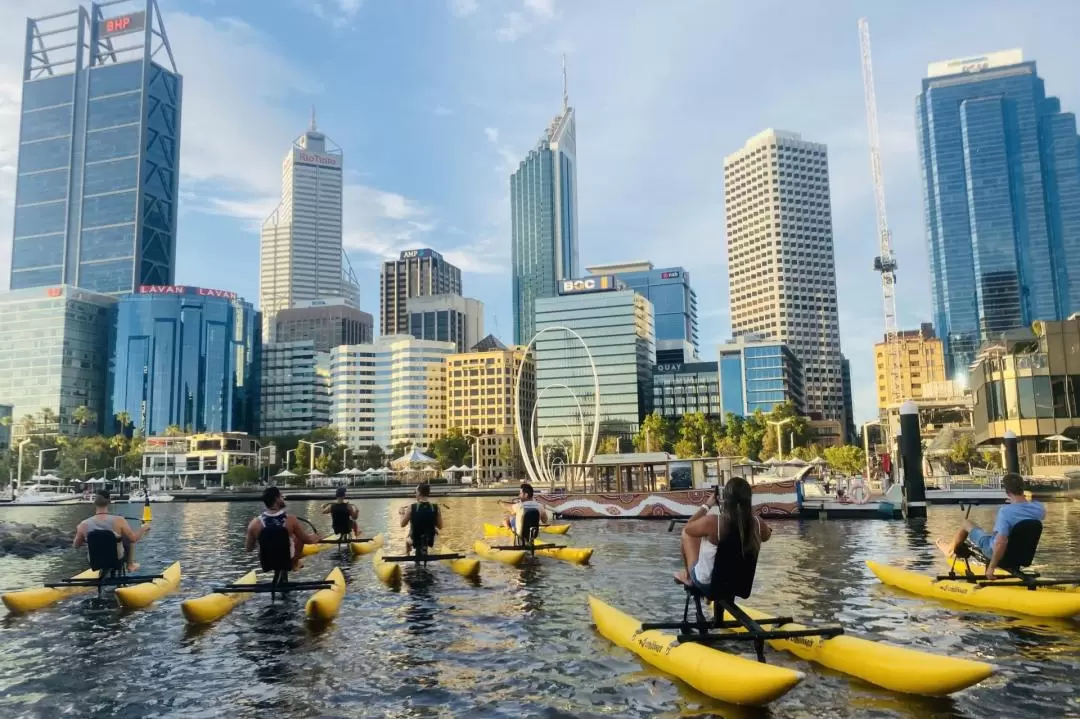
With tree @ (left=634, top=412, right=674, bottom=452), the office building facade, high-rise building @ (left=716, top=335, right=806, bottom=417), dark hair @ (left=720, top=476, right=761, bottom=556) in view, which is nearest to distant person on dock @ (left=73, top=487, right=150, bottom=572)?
dark hair @ (left=720, top=476, right=761, bottom=556)

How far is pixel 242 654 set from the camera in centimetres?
1209

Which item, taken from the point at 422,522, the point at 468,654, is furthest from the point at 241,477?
the point at 468,654

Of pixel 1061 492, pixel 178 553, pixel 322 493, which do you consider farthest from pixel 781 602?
pixel 322 493

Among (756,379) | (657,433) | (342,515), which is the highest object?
(756,379)

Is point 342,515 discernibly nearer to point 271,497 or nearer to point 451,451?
point 271,497

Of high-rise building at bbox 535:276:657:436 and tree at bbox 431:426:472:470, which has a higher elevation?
high-rise building at bbox 535:276:657:436

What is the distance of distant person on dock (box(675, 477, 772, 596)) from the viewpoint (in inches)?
396

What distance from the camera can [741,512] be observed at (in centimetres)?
1008

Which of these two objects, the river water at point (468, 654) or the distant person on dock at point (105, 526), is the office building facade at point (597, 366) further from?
the distant person on dock at point (105, 526)

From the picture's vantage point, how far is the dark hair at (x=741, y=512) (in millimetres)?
9992

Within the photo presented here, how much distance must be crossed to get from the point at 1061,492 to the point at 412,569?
56.1 metres

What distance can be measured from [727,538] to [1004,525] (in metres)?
6.57

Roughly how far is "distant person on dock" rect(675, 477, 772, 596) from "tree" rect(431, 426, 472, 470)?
15807 cm

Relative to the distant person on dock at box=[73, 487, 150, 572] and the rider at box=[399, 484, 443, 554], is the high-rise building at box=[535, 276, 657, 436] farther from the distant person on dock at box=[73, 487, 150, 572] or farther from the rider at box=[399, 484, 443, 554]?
the distant person on dock at box=[73, 487, 150, 572]
